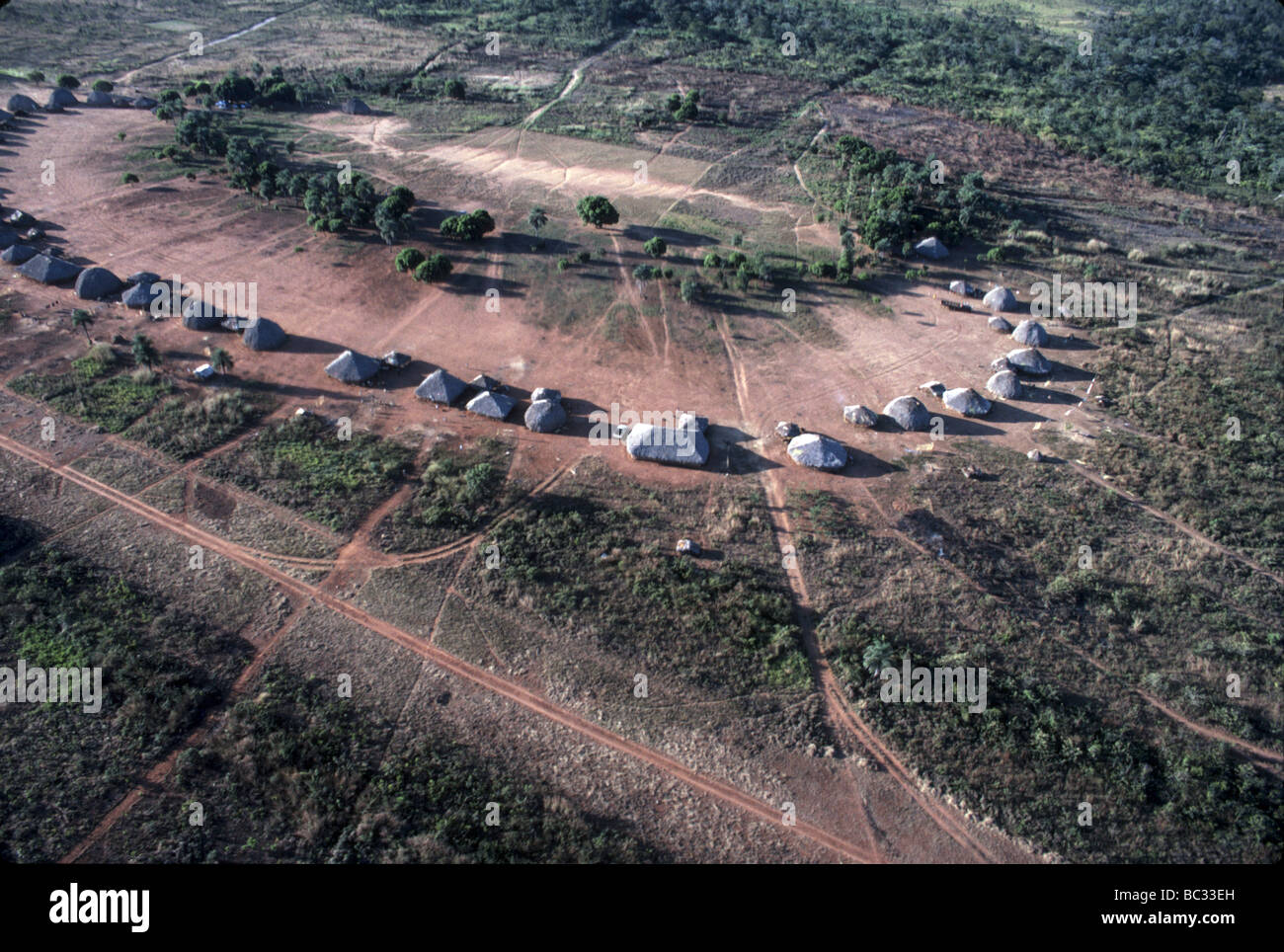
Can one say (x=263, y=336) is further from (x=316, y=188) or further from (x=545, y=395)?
(x=316, y=188)

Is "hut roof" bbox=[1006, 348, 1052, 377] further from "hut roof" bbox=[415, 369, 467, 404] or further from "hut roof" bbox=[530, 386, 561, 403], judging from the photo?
"hut roof" bbox=[415, 369, 467, 404]

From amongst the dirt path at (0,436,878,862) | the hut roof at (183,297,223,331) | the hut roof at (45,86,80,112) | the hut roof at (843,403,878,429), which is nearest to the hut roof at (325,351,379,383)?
the hut roof at (183,297,223,331)

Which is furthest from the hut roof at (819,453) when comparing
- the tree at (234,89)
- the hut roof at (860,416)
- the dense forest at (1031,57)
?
the tree at (234,89)

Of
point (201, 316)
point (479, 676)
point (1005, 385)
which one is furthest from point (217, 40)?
point (1005, 385)

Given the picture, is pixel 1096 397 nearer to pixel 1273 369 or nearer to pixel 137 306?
pixel 1273 369

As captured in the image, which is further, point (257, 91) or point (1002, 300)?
point (257, 91)

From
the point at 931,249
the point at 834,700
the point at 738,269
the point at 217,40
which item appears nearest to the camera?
the point at 834,700

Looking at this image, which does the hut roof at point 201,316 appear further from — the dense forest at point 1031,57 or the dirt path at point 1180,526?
the dense forest at point 1031,57
